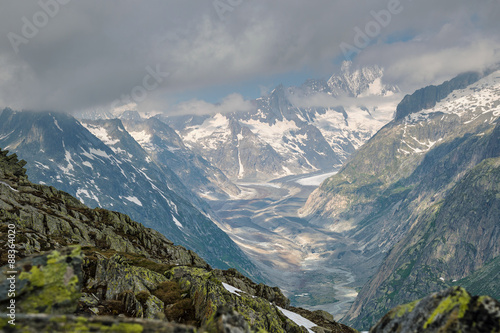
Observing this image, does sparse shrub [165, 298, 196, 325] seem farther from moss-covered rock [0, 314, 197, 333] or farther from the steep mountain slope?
A: moss-covered rock [0, 314, 197, 333]

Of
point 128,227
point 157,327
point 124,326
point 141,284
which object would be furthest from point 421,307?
point 128,227

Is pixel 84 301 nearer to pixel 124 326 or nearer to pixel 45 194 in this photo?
pixel 124 326

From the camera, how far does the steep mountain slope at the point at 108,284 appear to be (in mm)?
15898

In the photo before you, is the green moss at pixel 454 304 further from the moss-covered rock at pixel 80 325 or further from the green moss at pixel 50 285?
the green moss at pixel 50 285

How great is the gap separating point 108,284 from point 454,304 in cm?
3309

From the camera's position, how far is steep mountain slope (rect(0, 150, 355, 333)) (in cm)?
1590

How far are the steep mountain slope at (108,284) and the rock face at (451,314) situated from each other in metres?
8.82

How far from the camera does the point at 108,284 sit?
120 ft

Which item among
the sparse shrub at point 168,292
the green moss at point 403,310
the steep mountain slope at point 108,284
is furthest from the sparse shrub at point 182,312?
the green moss at point 403,310

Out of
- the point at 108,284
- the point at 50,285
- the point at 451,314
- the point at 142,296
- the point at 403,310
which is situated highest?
the point at 108,284

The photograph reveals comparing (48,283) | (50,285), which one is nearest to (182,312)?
(50,285)

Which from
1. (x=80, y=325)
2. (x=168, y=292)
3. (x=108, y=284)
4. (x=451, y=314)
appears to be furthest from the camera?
(x=168, y=292)

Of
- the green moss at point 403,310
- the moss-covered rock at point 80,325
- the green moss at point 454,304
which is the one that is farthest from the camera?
the green moss at point 403,310

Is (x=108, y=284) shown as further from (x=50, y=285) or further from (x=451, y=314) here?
(x=451, y=314)
